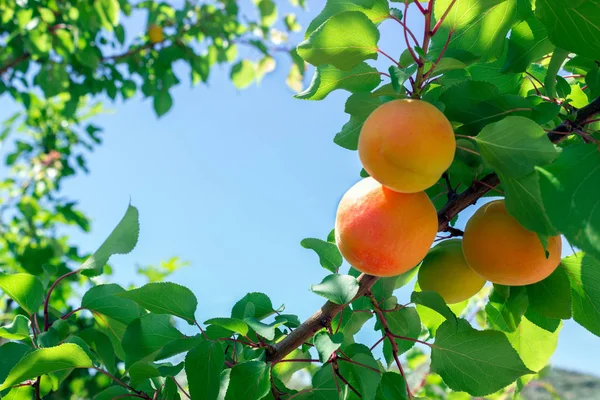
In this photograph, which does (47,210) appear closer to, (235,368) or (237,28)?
(237,28)

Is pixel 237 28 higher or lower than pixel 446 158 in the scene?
lower

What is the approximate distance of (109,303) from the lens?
87 centimetres

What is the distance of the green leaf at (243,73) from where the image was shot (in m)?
3.22

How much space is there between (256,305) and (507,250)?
377 millimetres

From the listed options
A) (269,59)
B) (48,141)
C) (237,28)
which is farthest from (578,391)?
(48,141)

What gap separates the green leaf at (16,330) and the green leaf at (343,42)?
2.02 ft

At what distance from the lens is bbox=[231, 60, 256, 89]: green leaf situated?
3.22 meters

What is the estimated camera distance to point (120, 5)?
2803mm

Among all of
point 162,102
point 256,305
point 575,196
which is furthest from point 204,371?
point 162,102

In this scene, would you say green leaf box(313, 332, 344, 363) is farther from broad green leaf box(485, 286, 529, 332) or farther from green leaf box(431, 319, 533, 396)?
broad green leaf box(485, 286, 529, 332)

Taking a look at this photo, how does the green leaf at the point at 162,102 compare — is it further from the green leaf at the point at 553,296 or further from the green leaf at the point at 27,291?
the green leaf at the point at 553,296

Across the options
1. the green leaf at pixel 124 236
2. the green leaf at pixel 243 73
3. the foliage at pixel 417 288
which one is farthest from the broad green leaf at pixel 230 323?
the green leaf at pixel 243 73

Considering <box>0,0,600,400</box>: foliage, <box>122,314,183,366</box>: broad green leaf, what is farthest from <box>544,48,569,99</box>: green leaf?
<box>122,314,183,366</box>: broad green leaf

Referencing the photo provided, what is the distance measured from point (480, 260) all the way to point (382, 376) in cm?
20
